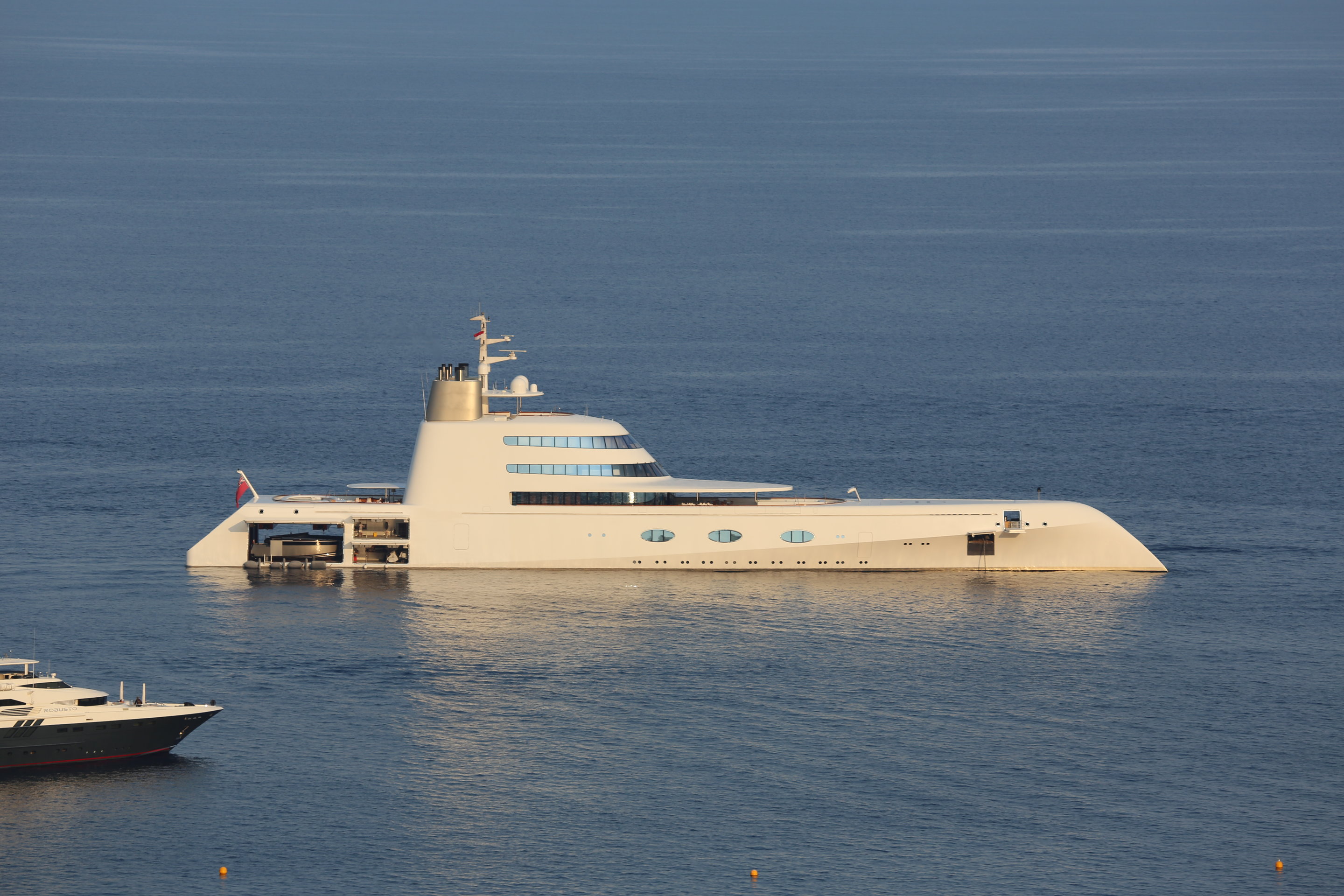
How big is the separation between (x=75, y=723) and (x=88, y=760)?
68.8 inches

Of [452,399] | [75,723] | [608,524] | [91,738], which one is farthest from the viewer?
[452,399]

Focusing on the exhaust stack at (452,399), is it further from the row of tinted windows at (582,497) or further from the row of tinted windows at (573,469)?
the row of tinted windows at (582,497)

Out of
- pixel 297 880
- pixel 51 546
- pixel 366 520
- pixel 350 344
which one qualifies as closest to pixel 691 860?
pixel 297 880

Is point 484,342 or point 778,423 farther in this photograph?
point 778,423

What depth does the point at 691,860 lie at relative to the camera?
59.9 m

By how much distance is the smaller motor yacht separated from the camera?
2552 inches

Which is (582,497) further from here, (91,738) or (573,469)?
(91,738)

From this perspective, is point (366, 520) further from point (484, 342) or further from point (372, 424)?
point (372, 424)

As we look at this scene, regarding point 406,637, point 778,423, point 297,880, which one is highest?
point 778,423

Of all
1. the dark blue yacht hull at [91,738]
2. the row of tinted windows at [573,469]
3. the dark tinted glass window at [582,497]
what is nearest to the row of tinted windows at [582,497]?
the dark tinted glass window at [582,497]

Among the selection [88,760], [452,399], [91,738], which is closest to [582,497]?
[452,399]

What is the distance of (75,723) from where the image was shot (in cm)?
6525

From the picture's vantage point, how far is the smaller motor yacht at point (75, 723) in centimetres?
6481

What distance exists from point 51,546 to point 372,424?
34.1m
